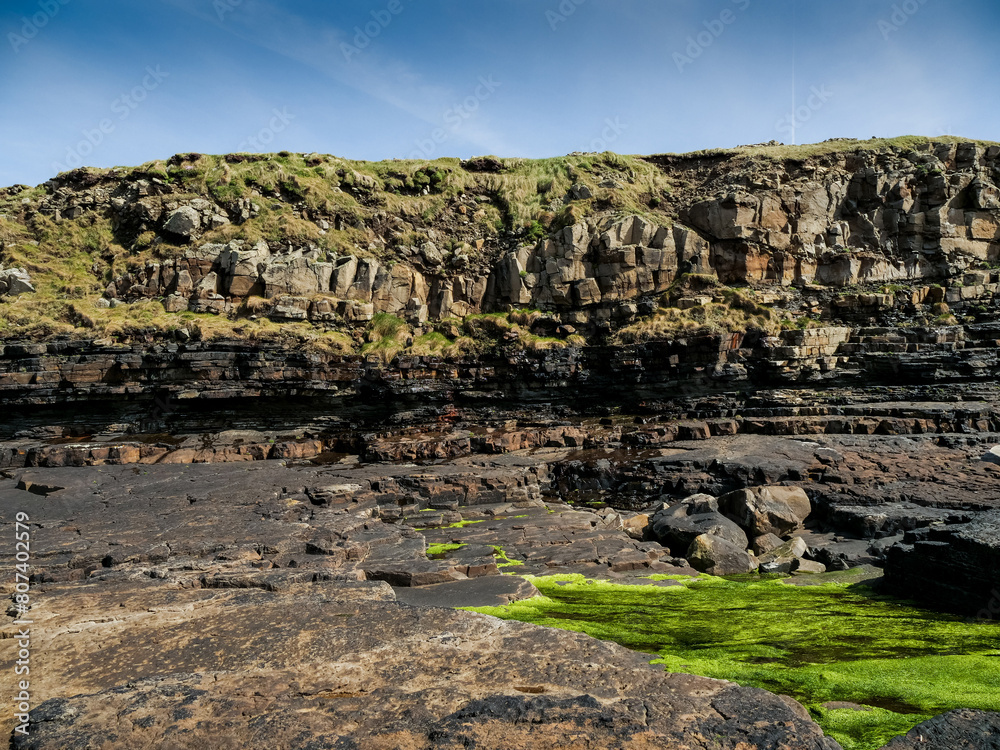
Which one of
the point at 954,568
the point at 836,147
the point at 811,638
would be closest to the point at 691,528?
the point at 954,568

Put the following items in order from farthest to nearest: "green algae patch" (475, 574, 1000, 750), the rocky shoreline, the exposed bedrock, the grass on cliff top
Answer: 1. the grass on cliff top
2. the exposed bedrock
3. "green algae patch" (475, 574, 1000, 750)
4. the rocky shoreline

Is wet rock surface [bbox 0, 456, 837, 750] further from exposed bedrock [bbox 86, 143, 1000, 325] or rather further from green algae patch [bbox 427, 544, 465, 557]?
exposed bedrock [bbox 86, 143, 1000, 325]

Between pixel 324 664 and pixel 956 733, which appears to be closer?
pixel 956 733

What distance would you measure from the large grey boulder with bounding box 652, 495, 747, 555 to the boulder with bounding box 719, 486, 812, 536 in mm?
430

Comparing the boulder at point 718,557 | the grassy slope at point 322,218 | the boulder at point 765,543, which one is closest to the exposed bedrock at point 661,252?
the grassy slope at point 322,218

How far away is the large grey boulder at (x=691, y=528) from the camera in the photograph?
1155 centimetres

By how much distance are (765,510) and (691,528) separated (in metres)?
2.14

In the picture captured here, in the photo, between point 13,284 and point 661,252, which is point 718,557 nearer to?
point 661,252

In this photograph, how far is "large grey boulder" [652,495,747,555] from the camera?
11.6m

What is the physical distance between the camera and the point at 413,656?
4523 mm

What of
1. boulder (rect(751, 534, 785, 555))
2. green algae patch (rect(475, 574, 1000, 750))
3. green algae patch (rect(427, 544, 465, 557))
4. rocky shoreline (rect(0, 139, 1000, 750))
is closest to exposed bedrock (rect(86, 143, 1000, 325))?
rocky shoreline (rect(0, 139, 1000, 750))

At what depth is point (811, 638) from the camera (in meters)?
6.31

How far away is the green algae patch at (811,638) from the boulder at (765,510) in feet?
9.64

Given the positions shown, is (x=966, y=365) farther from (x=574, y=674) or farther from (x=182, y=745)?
(x=182, y=745)
